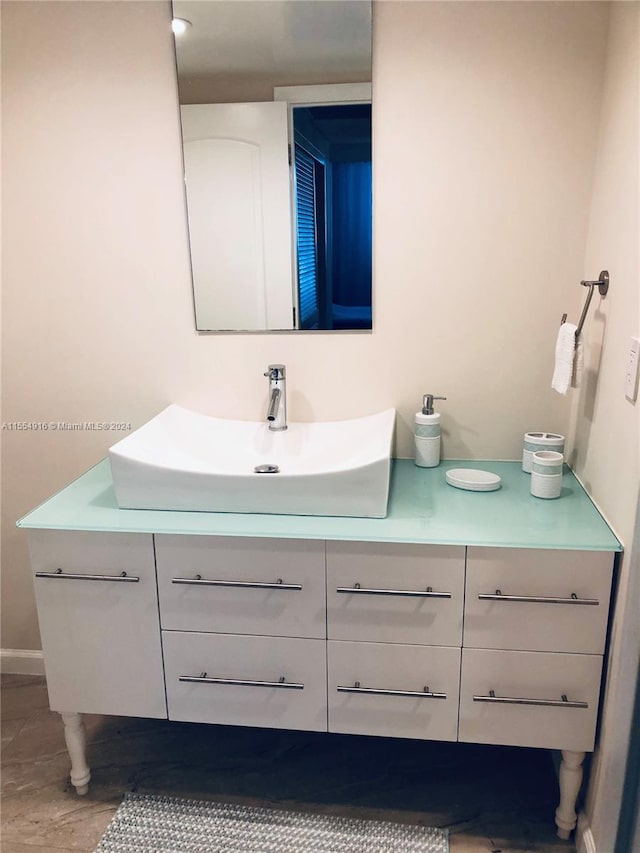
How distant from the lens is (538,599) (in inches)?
58.4

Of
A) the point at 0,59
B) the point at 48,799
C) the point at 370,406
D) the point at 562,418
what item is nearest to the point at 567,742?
the point at 562,418

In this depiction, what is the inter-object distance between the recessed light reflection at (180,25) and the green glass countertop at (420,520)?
1.25 m

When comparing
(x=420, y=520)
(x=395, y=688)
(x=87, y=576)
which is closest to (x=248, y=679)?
(x=395, y=688)

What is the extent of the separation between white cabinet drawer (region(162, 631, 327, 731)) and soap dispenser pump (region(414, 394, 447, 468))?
2.01ft

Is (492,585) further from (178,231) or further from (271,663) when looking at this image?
(178,231)

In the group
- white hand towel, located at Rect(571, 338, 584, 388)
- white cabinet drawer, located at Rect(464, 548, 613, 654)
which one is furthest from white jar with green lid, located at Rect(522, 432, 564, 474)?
white cabinet drawer, located at Rect(464, 548, 613, 654)

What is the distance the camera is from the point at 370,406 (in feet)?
6.44

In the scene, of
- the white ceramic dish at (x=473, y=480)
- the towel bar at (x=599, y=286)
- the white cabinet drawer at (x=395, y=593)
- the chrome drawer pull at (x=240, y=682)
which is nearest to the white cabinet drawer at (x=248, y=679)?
the chrome drawer pull at (x=240, y=682)

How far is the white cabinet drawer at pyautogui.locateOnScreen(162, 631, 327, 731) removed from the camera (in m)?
1.60

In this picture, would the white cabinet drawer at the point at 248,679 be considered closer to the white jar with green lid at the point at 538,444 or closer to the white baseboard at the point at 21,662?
the white jar with green lid at the point at 538,444

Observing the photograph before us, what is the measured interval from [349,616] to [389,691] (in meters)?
0.21

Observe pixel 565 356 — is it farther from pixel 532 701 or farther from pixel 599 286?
pixel 532 701

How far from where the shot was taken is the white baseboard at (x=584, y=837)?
5.02 ft

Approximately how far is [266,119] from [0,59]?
0.78 metres
